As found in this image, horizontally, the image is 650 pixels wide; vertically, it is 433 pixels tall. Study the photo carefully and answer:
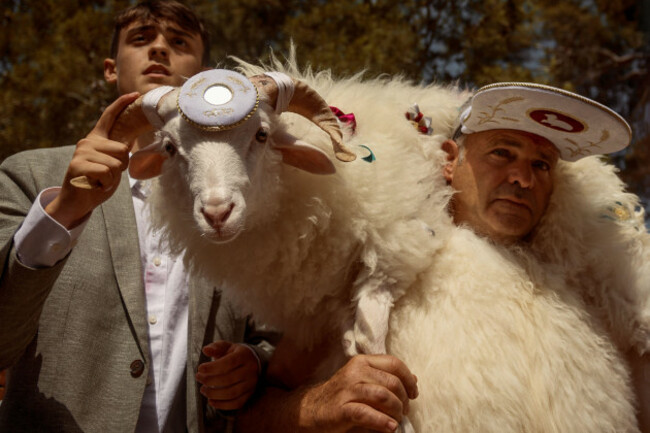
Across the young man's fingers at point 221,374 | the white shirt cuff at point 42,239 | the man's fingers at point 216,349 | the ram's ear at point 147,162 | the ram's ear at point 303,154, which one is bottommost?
the young man's fingers at point 221,374

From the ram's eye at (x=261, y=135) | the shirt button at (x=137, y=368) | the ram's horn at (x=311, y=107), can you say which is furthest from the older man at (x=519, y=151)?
the shirt button at (x=137, y=368)

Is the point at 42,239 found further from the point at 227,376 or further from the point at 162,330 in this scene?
the point at 227,376

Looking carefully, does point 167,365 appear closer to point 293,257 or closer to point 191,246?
point 191,246

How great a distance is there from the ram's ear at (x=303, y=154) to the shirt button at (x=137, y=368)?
0.95 m

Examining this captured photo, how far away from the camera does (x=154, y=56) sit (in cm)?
291

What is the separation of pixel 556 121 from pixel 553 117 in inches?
0.9

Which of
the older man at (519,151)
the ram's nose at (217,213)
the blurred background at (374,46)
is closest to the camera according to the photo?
the ram's nose at (217,213)

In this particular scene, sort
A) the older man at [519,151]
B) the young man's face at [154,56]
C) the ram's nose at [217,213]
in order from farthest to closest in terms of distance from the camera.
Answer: the young man's face at [154,56], the older man at [519,151], the ram's nose at [217,213]

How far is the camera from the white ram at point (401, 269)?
1.97 meters

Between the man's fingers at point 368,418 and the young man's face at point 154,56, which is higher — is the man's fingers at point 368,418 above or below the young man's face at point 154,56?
below

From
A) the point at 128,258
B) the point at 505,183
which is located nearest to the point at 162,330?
the point at 128,258

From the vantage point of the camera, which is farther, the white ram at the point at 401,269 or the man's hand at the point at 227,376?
the man's hand at the point at 227,376

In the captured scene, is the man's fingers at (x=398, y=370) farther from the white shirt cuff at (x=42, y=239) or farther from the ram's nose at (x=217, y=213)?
the white shirt cuff at (x=42, y=239)

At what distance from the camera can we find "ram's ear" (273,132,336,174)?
6.81 feet
